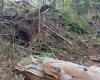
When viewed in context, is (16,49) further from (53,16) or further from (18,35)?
(53,16)

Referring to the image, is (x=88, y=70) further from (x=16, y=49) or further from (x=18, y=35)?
(x=18, y=35)

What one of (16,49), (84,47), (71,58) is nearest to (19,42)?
(16,49)

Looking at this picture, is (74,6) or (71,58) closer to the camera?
(71,58)

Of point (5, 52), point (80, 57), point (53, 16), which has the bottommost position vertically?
point (80, 57)

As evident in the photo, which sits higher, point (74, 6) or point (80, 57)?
point (74, 6)

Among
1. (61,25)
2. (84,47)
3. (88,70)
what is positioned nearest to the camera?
(88,70)

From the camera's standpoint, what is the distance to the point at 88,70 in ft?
12.5

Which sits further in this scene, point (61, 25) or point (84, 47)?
point (61, 25)

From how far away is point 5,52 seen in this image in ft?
16.3

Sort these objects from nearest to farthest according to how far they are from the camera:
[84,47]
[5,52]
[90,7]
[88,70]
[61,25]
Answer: [88,70], [5,52], [84,47], [61,25], [90,7]

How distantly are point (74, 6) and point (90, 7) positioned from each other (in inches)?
29.8

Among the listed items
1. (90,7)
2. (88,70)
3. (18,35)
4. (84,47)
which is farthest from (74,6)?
(88,70)

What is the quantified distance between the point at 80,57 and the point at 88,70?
2152mm

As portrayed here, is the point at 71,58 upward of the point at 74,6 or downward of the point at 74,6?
downward
